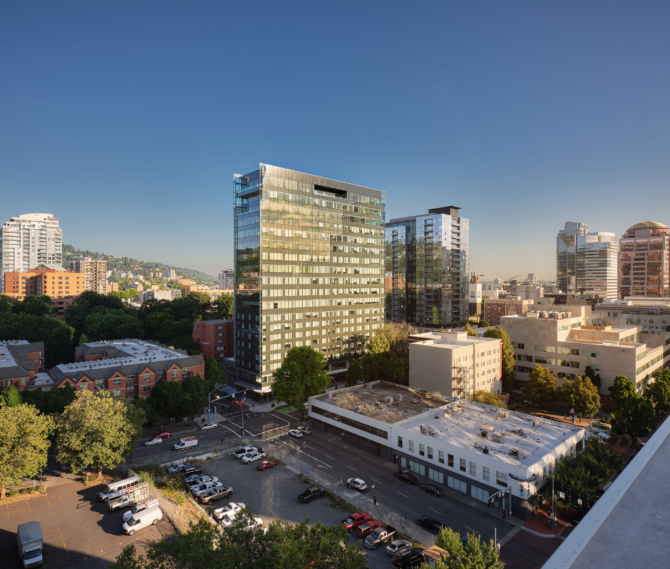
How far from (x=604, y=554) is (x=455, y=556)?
863 inches

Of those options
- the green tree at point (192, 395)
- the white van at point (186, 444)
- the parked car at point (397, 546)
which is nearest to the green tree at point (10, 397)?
the white van at point (186, 444)

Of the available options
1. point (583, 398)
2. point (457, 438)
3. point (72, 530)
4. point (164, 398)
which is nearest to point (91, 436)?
point (72, 530)

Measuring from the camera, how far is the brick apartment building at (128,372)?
6781cm

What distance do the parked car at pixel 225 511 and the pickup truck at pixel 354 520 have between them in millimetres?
12295

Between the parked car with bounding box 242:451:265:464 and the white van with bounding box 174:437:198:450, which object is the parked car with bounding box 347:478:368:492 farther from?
the white van with bounding box 174:437:198:450

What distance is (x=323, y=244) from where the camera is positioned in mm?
102375

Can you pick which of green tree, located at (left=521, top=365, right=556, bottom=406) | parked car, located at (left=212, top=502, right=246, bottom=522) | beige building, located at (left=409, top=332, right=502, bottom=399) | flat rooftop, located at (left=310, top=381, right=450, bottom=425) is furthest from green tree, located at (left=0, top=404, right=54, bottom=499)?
green tree, located at (left=521, top=365, right=556, bottom=406)

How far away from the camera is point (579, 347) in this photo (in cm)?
8394

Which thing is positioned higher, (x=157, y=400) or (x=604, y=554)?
(x=604, y=554)

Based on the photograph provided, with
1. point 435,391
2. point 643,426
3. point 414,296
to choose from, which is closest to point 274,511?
point 435,391

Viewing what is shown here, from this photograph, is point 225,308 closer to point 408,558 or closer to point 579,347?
point 579,347

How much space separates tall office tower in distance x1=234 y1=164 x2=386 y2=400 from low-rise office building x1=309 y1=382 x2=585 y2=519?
25.8m

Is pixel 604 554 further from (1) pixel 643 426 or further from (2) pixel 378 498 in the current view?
(1) pixel 643 426

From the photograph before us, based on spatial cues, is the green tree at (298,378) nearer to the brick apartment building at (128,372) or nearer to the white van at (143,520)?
the brick apartment building at (128,372)
